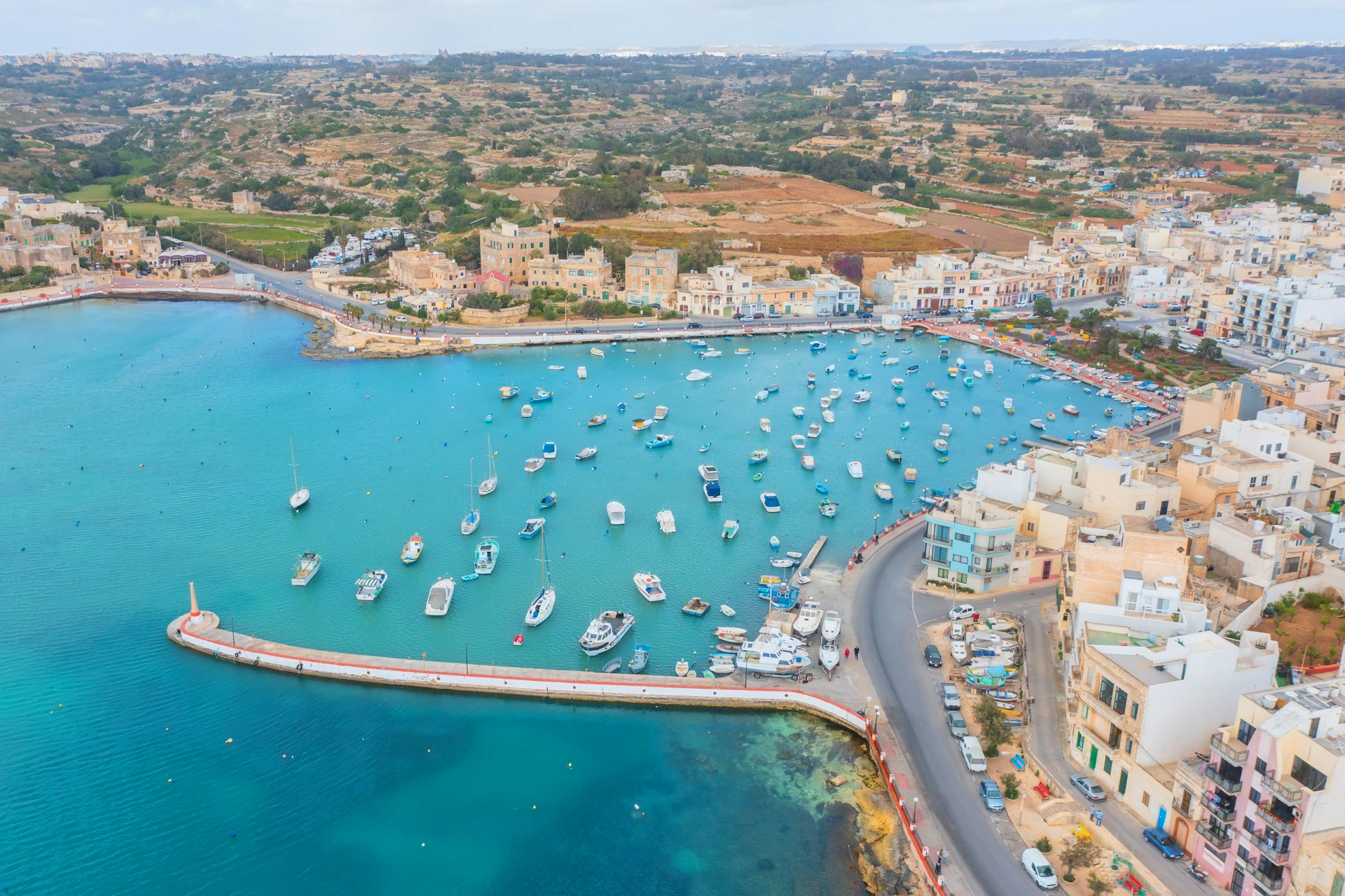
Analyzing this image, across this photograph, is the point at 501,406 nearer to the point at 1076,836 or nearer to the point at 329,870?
the point at 329,870

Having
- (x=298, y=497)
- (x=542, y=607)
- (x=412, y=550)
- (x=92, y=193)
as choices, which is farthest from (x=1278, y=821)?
(x=92, y=193)

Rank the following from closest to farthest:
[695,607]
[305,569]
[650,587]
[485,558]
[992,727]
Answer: [992,727] < [695,607] < [650,587] < [305,569] < [485,558]

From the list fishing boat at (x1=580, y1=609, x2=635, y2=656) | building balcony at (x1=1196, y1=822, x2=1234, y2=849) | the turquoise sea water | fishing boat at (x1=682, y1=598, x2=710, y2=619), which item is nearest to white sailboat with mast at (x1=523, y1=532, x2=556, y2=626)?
the turquoise sea water

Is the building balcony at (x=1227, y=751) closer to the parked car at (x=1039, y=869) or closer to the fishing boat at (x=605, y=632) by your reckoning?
the parked car at (x=1039, y=869)

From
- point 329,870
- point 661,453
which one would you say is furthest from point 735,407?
point 329,870

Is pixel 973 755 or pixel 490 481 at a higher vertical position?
pixel 973 755

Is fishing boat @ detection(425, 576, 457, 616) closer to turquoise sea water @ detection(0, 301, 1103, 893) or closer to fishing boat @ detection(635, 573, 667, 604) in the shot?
turquoise sea water @ detection(0, 301, 1103, 893)

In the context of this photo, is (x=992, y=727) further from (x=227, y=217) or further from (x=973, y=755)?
(x=227, y=217)
